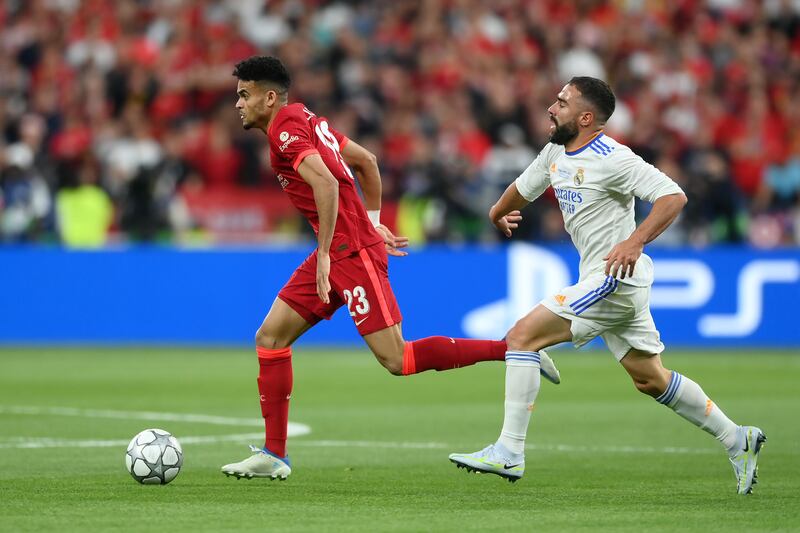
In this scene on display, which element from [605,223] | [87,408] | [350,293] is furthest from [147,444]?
[87,408]

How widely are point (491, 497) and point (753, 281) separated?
12.9 m

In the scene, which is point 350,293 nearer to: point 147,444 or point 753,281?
point 147,444

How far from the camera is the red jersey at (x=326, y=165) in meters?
8.06

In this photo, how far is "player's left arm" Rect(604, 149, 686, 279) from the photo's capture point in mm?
7582

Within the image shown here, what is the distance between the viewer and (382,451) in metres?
9.70

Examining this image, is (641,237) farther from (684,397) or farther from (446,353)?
(446,353)

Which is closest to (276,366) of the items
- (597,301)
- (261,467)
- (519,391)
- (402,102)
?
(261,467)

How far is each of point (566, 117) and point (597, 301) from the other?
106 cm

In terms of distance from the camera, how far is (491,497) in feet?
24.7

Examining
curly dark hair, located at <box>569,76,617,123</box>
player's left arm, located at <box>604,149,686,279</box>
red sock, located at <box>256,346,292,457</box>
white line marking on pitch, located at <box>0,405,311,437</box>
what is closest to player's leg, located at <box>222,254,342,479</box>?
red sock, located at <box>256,346,292,457</box>

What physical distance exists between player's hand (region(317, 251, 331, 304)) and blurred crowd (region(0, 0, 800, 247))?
11891 millimetres

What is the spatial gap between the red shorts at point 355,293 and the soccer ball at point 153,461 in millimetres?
1086

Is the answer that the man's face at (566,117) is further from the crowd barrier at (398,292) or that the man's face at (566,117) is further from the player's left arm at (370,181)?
the crowd barrier at (398,292)

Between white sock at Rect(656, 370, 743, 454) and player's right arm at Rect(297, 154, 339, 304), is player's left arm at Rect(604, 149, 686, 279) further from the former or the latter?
player's right arm at Rect(297, 154, 339, 304)
